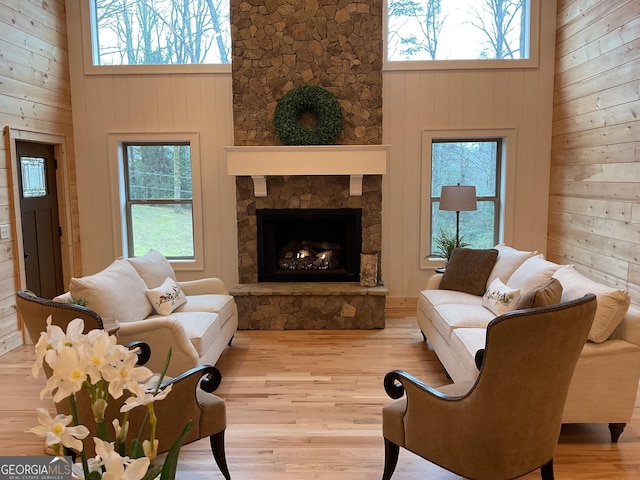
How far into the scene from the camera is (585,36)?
478 centimetres

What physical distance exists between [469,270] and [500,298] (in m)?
0.81

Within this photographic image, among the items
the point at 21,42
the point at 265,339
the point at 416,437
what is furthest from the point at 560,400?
the point at 21,42

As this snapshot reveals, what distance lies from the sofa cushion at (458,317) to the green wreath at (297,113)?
2207 mm

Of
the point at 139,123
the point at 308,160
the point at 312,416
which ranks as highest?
the point at 139,123

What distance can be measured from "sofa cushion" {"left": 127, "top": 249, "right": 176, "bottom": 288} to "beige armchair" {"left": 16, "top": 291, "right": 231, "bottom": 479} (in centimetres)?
154

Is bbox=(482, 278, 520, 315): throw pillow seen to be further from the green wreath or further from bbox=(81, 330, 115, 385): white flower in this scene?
bbox=(81, 330, 115, 385): white flower

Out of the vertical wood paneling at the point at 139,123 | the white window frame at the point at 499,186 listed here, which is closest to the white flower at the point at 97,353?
the vertical wood paneling at the point at 139,123

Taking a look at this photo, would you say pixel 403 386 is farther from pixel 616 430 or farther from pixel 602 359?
pixel 616 430

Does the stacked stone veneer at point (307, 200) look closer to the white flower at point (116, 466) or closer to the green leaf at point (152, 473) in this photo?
the green leaf at point (152, 473)

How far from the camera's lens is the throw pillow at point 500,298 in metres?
3.53

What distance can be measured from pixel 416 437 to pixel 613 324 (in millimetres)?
1331

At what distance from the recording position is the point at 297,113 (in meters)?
5.17

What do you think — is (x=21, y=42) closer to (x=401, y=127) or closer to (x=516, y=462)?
(x=401, y=127)

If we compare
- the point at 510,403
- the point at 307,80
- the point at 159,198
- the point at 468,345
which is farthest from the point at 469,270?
the point at 159,198
